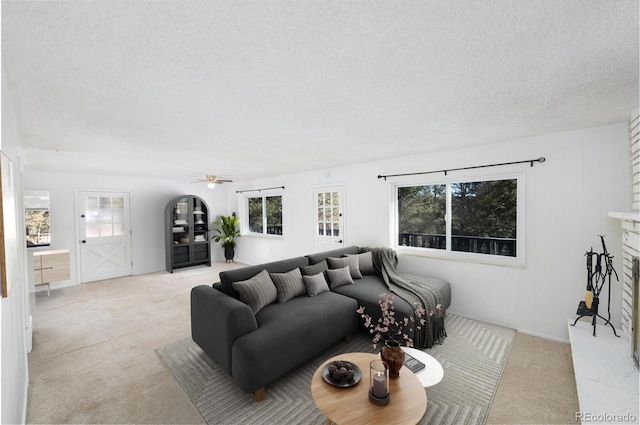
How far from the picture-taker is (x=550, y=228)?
3123mm

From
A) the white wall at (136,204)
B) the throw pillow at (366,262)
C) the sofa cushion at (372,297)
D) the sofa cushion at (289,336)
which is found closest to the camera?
the sofa cushion at (289,336)

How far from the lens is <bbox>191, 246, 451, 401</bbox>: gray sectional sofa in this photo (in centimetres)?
221

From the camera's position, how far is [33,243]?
515 cm

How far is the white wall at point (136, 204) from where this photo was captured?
212 inches

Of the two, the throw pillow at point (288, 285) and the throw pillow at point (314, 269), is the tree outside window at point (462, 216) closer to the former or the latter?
the throw pillow at point (314, 269)

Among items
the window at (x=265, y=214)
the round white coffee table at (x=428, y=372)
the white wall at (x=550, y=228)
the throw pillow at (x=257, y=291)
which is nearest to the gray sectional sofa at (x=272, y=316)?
the throw pillow at (x=257, y=291)

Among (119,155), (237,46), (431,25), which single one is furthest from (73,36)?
(119,155)

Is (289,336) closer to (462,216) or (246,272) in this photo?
(246,272)

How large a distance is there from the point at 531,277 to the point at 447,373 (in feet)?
5.61

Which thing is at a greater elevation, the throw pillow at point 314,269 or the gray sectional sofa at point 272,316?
the throw pillow at point 314,269

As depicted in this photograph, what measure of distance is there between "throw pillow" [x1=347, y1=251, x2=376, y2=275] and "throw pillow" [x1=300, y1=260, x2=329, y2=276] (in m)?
0.62

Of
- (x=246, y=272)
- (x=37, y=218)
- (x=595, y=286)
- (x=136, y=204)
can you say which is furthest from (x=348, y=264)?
(x=37, y=218)

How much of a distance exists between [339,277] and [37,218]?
5975 mm

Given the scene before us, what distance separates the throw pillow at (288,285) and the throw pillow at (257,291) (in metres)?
0.07
